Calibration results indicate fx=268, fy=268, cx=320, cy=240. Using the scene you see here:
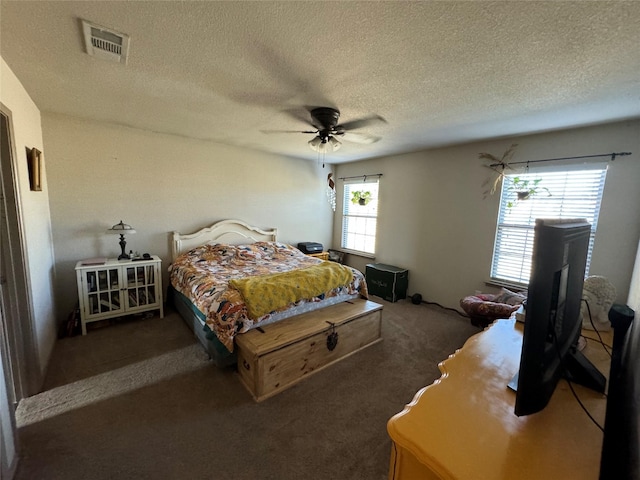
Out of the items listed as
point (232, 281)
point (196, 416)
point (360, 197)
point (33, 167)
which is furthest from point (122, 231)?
point (360, 197)

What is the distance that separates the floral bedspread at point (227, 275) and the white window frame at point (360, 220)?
4.67 feet

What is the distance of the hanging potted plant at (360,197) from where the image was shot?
477cm

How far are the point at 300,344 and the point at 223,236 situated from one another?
2.43 m

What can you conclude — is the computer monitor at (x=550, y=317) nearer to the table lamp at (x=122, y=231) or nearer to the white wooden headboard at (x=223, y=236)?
the table lamp at (x=122, y=231)

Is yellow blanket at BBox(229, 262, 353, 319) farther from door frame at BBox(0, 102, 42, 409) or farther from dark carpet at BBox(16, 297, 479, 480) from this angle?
door frame at BBox(0, 102, 42, 409)

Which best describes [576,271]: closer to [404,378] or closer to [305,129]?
[404,378]

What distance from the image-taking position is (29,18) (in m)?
1.33

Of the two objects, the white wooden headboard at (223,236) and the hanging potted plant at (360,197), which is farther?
the hanging potted plant at (360,197)

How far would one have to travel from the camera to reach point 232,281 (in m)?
2.44

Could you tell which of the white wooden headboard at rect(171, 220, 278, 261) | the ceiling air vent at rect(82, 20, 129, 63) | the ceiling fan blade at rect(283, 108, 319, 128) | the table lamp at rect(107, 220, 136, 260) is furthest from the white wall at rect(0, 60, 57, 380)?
the ceiling fan blade at rect(283, 108, 319, 128)

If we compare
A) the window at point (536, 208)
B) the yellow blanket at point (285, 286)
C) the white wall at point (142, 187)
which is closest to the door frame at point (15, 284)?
the white wall at point (142, 187)

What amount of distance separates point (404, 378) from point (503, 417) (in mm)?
1541

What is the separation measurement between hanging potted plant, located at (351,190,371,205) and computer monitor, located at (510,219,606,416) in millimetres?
3760

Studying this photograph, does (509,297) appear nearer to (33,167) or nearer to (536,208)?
(536,208)
